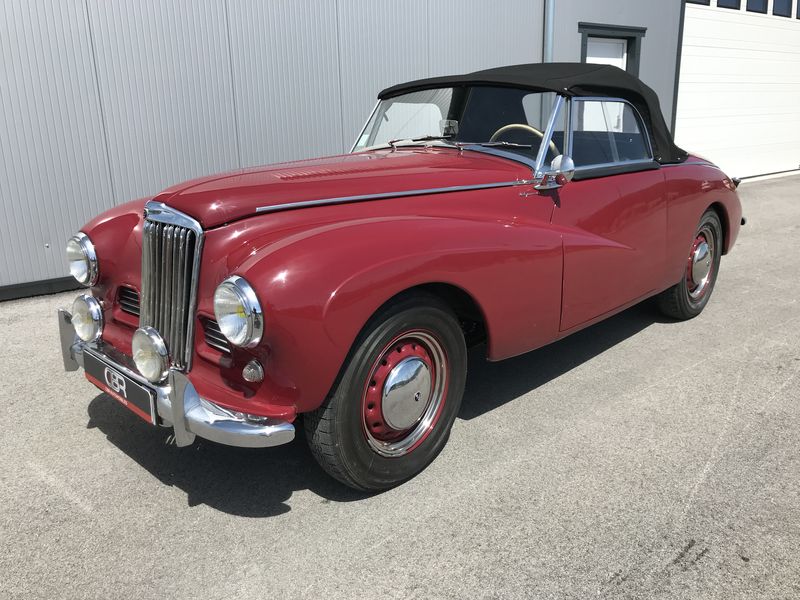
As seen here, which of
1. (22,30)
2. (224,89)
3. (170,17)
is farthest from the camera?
(224,89)

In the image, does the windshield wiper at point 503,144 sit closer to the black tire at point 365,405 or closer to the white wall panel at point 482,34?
the black tire at point 365,405

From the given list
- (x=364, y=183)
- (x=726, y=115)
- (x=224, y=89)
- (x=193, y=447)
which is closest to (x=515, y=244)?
(x=364, y=183)

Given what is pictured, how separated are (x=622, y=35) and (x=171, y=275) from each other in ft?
31.6

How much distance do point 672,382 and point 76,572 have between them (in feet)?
10.2

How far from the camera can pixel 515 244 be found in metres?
2.96

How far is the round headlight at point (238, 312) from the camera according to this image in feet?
7.05

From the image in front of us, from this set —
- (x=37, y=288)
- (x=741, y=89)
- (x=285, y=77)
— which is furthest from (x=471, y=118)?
(x=741, y=89)

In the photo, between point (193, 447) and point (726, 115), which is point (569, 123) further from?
point (726, 115)

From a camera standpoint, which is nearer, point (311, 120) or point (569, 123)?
point (569, 123)

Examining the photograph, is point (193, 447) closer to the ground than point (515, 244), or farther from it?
closer to the ground

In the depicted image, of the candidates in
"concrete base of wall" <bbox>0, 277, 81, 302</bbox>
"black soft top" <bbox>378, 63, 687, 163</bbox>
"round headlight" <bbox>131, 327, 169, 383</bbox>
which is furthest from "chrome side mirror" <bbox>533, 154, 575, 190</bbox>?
"concrete base of wall" <bbox>0, 277, 81, 302</bbox>

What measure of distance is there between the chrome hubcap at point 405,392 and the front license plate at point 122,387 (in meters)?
0.90

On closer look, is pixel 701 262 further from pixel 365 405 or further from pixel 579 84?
pixel 365 405

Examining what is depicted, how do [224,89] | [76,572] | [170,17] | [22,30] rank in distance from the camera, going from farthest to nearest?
[224,89] → [170,17] → [22,30] → [76,572]
